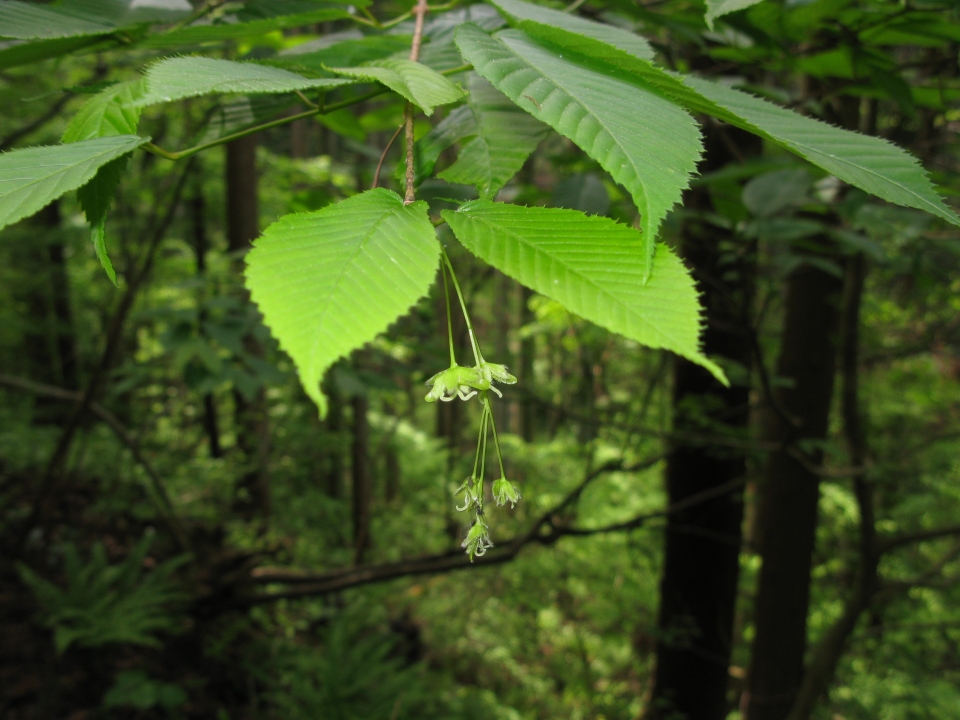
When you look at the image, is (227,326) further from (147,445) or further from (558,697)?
(558,697)

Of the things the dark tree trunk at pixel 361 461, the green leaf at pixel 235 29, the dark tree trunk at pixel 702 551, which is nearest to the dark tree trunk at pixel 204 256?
the dark tree trunk at pixel 361 461

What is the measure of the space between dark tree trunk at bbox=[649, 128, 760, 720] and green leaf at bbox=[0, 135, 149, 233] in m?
2.19

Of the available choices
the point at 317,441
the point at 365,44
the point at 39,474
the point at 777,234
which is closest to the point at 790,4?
the point at 777,234

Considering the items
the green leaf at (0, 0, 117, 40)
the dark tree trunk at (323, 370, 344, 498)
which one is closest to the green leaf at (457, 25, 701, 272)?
the green leaf at (0, 0, 117, 40)

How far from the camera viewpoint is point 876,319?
563 centimetres

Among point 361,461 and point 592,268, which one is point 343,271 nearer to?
point 592,268

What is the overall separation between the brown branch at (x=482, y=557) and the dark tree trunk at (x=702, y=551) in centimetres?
9

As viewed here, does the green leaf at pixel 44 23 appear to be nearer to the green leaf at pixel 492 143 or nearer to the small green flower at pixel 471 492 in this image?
the green leaf at pixel 492 143

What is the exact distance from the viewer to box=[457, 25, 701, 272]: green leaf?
36 centimetres

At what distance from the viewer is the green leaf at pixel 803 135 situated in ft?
1.36

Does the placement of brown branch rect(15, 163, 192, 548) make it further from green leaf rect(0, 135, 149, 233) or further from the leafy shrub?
green leaf rect(0, 135, 149, 233)

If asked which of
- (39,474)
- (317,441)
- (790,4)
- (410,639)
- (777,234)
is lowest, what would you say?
(410,639)

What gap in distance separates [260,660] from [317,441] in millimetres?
1681

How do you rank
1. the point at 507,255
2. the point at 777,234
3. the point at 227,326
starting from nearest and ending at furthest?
the point at 507,255
the point at 777,234
the point at 227,326
